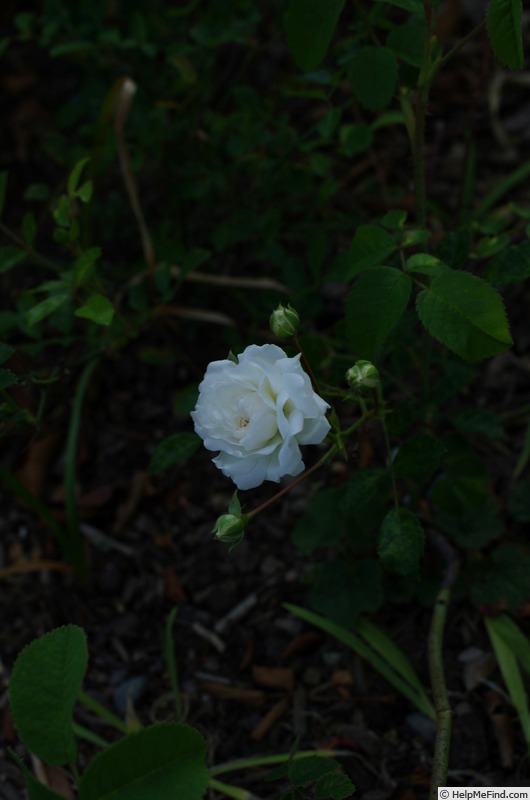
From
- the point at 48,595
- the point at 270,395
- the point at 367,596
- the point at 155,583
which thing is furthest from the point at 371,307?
the point at 48,595

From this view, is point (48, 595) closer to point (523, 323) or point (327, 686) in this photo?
point (327, 686)

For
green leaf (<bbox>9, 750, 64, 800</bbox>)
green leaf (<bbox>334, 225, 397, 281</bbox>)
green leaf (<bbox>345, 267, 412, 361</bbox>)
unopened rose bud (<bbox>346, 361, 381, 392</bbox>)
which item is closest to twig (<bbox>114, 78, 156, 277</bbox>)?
green leaf (<bbox>334, 225, 397, 281</bbox>)

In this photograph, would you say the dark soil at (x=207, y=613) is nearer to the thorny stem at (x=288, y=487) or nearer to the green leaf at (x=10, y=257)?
the green leaf at (x=10, y=257)

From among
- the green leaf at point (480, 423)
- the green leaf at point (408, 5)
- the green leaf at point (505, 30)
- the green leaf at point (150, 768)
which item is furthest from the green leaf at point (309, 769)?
the green leaf at point (408, 5)

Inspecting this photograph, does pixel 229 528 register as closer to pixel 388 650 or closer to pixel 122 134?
pixel 388 650

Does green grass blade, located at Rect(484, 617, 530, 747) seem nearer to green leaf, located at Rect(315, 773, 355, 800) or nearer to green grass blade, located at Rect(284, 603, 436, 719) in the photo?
green grass blade, located at Rect(284, 603, 436, 719)

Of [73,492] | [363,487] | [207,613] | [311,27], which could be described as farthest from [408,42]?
[207,613]
